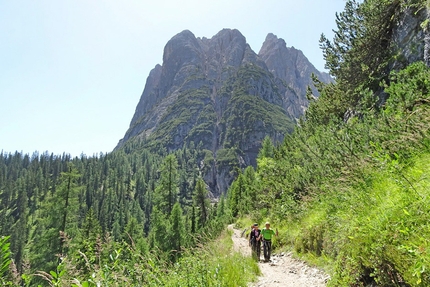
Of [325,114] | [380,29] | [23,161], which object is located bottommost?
[325,114]

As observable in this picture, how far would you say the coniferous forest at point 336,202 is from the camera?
3.47 meters

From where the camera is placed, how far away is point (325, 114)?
22.2 m

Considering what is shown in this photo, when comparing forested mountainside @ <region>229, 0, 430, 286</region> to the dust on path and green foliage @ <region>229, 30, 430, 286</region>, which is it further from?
the dust on path

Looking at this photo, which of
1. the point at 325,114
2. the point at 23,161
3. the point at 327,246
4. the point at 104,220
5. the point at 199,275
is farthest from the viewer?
the point at 23,161

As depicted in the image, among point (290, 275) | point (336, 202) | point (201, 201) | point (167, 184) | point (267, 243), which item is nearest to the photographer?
point (336, 202)

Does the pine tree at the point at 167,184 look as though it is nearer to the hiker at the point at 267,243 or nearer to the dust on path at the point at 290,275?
the hiker at the point at 267,243

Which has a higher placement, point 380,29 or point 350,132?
point 380,29

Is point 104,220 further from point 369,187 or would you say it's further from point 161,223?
point 369,187

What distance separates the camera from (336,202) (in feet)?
24.1

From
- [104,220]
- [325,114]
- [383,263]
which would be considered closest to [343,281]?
[383,263]

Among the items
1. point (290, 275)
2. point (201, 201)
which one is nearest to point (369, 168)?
point (290, 275)

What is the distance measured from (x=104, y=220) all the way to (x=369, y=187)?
10255cm

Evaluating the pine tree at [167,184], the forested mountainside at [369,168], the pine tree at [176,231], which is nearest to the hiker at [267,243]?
the forested mountainside at [369,168]

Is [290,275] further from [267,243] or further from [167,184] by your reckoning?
[167,184]
